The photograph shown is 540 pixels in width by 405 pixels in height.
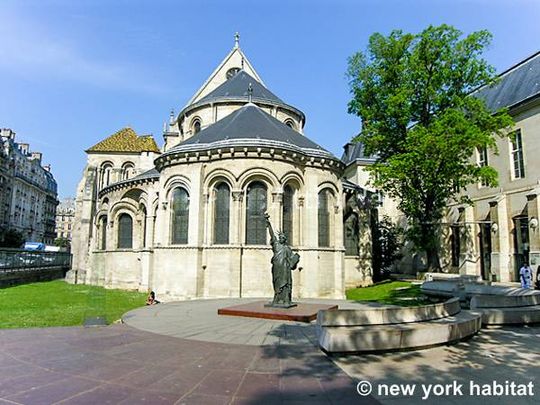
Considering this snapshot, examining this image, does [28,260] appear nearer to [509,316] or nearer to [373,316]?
[373,316]

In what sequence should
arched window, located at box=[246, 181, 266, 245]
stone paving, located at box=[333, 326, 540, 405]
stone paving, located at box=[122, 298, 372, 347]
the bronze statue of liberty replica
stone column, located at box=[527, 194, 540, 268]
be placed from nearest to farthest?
stone paving, located at box=[333, 326, 540, 405]
stone paving, located at box=[122, 298, 372, 347]
the bronze statue of liberty replica
arched window, located at box=[246, 181, 266, 245]
stone column, located at box=[527, 194, 540, 268]

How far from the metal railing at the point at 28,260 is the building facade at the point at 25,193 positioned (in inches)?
1111

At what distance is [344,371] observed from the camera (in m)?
5.73

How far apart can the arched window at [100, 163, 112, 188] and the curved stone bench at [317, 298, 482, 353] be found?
1339 inches

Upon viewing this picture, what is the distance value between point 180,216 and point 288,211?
20.1 feet

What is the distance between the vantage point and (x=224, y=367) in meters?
5.99

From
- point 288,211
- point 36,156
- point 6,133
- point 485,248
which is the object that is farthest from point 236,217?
point 36,156

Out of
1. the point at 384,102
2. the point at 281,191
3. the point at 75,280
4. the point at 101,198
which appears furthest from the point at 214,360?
the point at 75,280

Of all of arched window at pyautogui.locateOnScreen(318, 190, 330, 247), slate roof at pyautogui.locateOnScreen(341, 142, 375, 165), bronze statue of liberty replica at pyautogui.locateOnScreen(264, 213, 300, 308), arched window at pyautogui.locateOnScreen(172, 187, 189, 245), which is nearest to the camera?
bronze statue of liberty replica at pyautogui.locateOnScreen(264, 213, 300, 308)

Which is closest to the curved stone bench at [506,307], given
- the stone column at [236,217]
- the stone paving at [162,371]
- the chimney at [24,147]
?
the stone paving at [162,371]

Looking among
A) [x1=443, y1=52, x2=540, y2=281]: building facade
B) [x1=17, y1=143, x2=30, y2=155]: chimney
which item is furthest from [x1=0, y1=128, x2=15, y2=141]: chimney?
[x1=443, y1=52, x2=540, y2=281]: building facade

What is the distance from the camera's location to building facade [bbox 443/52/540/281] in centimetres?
2323

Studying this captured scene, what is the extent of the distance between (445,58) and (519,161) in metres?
9.13

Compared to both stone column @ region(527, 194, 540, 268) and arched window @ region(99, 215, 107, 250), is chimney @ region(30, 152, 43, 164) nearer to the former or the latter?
arched window @ region(99, 215, 107, 250)
